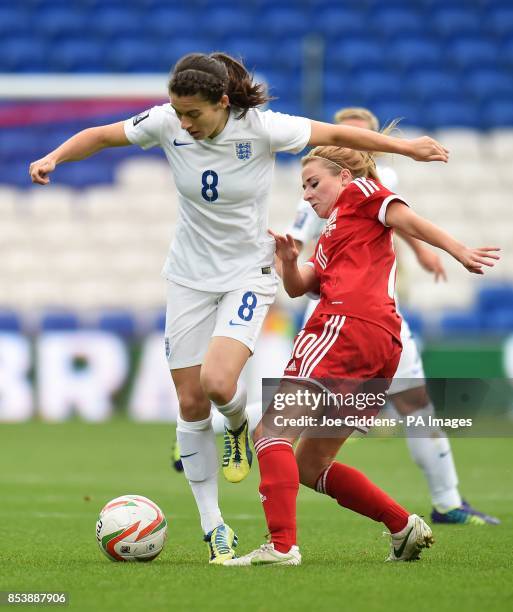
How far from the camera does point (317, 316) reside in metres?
5.04

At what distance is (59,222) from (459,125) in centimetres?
556

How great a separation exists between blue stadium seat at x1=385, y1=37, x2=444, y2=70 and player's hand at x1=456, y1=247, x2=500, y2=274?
44.0ft

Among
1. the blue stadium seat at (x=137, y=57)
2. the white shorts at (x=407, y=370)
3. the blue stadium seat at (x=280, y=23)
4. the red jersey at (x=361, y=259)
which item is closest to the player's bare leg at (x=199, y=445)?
the red jersey at (x=361, y=259)

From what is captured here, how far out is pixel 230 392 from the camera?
16.4 ft

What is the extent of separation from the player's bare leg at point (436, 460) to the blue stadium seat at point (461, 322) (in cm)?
789

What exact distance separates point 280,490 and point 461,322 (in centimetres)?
1022

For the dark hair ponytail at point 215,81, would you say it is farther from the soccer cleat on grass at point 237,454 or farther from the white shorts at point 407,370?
the white shorts at point 407,370

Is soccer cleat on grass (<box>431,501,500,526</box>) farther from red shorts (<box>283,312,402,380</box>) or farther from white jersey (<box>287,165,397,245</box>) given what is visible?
red shorts (<box>283,312,402,380</box>)

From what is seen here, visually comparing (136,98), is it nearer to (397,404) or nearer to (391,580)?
(397,404)

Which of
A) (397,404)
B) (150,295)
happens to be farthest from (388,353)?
(150,295)

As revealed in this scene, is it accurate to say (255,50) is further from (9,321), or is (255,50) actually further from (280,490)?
(280,490)

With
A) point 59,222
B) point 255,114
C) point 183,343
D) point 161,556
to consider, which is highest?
point 255,114

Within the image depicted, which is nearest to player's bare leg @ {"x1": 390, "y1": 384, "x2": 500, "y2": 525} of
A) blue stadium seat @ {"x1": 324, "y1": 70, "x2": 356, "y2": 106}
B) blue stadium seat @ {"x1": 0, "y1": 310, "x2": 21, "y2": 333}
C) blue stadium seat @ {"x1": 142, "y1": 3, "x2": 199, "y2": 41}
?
blue stadium seat @ {"x1": 0, "y1": 310, "x2": 21, "y2": 333}

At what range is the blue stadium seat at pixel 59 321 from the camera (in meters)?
14.6
